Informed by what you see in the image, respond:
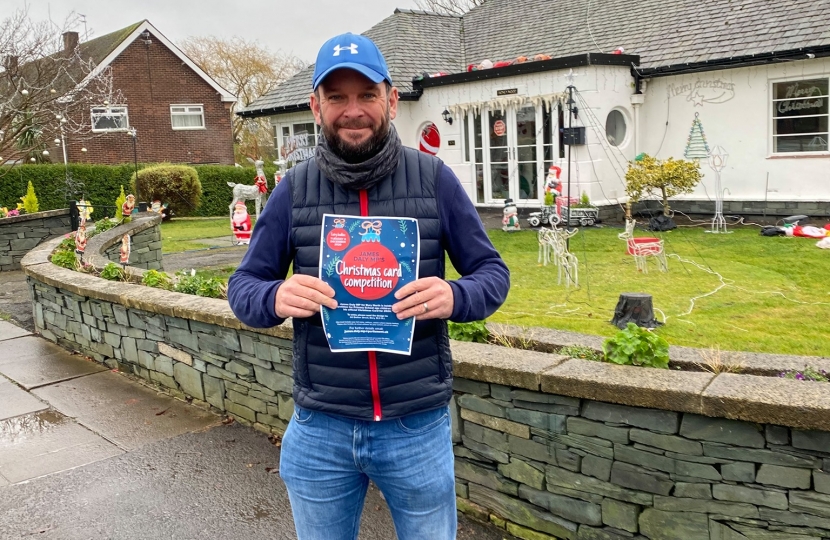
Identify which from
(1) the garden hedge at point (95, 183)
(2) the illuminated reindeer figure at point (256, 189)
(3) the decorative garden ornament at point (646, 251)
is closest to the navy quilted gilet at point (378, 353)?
(3) the decorative garden ornament at point (646, 251)

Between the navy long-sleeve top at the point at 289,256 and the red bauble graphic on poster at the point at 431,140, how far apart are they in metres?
14.1

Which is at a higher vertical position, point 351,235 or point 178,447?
point 351,235

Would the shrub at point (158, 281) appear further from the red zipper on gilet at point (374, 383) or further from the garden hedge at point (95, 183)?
the garden hedge at point (95, 183)

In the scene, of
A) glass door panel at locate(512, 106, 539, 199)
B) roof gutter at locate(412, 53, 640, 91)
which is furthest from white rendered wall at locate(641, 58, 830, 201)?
glass door panel at locate(512, 106, 539, 199)

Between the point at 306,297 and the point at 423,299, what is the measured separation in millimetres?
329

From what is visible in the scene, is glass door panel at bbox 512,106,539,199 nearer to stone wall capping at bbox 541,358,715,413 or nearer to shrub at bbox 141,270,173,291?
shrub at bbox 141,270,173,291

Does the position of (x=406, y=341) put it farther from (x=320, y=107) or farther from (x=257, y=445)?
(x=257, y=445)

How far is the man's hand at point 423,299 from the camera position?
6.55ft

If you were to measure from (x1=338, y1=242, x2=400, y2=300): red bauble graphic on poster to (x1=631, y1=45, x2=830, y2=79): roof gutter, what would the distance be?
41.3ft

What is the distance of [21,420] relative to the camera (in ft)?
17.8

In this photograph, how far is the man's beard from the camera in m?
2.11

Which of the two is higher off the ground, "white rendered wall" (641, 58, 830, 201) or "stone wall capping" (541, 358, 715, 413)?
"white rendered wall" (641, 58, 830, 201)

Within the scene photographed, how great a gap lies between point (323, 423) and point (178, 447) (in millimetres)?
2927

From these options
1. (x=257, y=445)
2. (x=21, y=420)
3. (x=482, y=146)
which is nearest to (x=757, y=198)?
(x=482, y=146)
